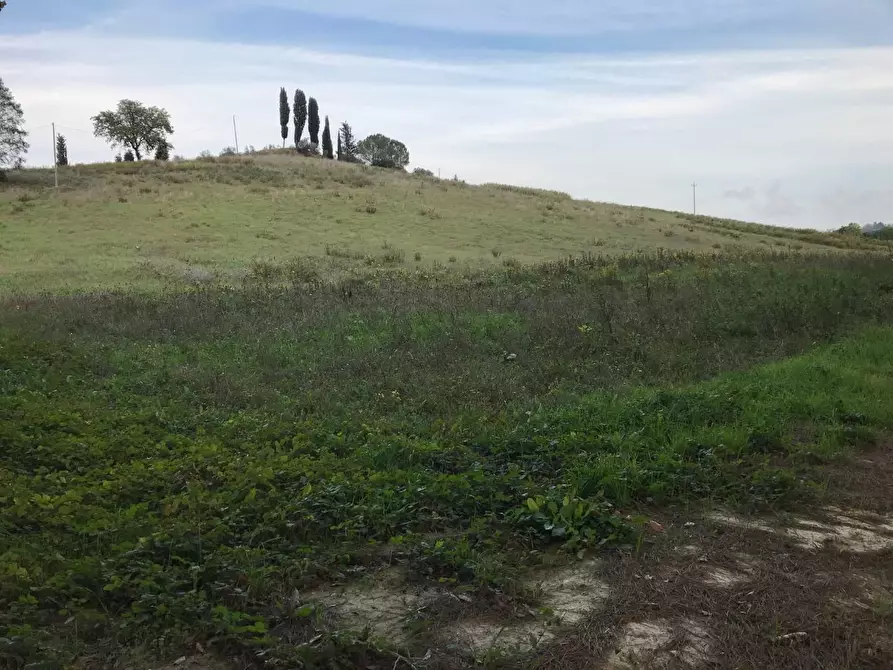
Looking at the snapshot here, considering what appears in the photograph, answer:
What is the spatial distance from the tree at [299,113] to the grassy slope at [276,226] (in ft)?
111

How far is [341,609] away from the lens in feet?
11.6

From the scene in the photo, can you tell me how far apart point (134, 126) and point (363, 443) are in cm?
6654

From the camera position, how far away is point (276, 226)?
1077 inches

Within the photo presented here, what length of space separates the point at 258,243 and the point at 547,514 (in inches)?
851

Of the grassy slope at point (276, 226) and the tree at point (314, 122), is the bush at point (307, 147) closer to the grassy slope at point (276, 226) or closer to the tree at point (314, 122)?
the tree at point (314, 122)

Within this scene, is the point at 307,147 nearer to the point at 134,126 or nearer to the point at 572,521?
the point at 134,126

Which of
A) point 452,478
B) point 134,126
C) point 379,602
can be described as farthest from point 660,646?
point 134,126

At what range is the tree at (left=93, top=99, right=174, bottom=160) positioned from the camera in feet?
203

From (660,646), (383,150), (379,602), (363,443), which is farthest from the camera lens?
(383,150)

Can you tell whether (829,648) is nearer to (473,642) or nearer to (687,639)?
(687,639)

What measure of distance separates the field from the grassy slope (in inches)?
317

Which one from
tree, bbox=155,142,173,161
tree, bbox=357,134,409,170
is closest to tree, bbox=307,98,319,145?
tree, bbox=357,134,409,170

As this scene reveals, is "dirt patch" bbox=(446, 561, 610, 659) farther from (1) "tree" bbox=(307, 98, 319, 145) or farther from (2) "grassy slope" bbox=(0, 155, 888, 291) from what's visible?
(1) "tree" bbox=(307, 98, 319, 145)

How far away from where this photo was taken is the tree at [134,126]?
6194cm
